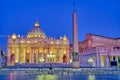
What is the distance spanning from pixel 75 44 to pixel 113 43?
6338cm

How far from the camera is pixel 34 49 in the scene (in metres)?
98.9

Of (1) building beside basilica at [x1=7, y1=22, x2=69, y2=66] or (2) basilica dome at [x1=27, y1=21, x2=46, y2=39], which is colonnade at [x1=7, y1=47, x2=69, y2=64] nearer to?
(1) building beside basilica at [x1=7, y1=22, x2=69, y2=66]

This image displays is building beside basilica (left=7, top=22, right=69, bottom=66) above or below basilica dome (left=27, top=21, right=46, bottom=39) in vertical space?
below

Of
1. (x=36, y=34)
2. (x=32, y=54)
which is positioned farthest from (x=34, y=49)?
(x=36, y=34)

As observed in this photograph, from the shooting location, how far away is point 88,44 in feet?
316

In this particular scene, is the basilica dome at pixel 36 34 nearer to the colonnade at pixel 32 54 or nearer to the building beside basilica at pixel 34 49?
the building beside basilica at pixel 34 49

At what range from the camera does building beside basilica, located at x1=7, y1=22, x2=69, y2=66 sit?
98688 mm

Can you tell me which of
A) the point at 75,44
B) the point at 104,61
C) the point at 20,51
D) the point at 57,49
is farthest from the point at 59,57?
the point at 75,44

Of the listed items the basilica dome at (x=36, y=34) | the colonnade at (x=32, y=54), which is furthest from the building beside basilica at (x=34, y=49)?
the basilica dome at (x=36, y=34)

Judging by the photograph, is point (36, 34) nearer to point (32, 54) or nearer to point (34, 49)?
point (34, 49)

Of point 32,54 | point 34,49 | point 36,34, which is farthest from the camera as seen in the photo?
point 36,34

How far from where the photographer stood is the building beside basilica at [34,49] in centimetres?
9869

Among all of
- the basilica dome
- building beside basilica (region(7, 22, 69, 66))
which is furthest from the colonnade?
the basilica dome

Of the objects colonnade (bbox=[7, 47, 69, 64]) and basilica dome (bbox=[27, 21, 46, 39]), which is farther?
basilica dome (bbox=[27, 21, 46, 39])
